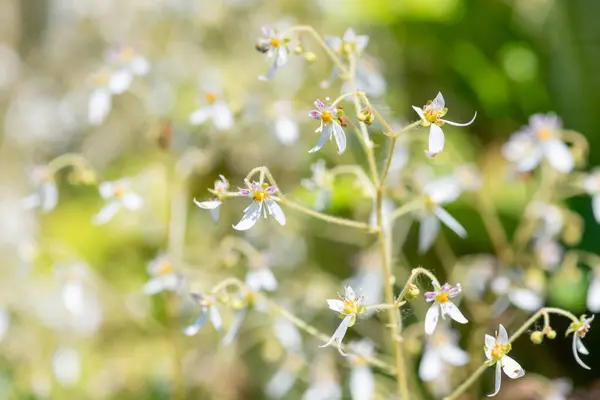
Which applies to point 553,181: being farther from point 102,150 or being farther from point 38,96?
point 38,96

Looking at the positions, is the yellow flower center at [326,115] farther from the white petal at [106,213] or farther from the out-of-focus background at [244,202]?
the white petal at [106,213]

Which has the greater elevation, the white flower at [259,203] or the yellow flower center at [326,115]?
the yellow flower center at [326,115]

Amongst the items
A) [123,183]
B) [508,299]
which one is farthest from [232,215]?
[508,299]

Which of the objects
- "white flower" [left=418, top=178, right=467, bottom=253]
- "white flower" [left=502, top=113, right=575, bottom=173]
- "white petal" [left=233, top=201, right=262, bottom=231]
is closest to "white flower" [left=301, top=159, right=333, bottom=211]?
"white flower" [left=418, top=178, right=467, bottom=253]

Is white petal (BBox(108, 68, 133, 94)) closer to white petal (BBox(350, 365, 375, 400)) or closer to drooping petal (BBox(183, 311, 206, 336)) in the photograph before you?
drooping petal (BBox(183, 311, 206, 336))

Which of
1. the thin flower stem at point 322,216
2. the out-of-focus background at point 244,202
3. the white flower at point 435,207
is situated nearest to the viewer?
the thin flower stem at point 322,216

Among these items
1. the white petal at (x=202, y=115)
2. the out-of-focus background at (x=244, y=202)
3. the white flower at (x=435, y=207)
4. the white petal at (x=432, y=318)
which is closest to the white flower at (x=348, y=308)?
the white petal at (x=432, y=318)
